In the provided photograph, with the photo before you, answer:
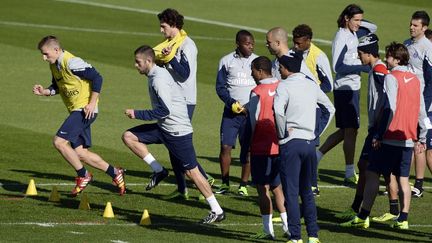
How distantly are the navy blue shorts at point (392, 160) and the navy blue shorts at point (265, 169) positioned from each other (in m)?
1.47

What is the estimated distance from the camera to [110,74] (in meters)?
30.8

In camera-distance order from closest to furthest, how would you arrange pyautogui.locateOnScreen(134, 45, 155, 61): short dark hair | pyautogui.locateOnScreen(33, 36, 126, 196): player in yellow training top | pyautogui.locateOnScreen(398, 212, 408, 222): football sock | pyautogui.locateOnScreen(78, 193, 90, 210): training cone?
pyautogui.locateOnScreen(398, 212, 408, 222): football sock
pyautogui.locateOnScreen(134, 45, 155, 61): short dark hair
pyautogui.locateOnScreen(78, 193, 90, 210): training cone
pyautogui.locateOnScreen(33, 36, 126, 196): player in yellow training top

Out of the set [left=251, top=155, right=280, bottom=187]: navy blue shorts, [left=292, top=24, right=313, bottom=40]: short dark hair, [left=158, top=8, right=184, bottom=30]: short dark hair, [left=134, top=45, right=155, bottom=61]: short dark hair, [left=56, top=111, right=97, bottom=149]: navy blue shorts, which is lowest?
[left=251, top=155, right=280, bottom=187]: navy blue shorts

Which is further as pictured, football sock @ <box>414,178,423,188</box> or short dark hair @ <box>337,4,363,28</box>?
short dark hair @ <box>337,4,363,28</box>

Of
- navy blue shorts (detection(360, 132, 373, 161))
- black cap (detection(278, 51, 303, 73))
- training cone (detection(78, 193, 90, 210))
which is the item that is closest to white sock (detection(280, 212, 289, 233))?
navy blue shorts (detection(360, 132, 373, 161))

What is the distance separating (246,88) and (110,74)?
38.2 ft

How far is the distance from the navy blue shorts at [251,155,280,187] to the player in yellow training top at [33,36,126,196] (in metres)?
3.29

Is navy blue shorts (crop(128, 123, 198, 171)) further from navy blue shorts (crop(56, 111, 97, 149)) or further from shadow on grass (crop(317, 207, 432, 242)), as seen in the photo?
shadow on grass (crop(317, 207, 432, 242))

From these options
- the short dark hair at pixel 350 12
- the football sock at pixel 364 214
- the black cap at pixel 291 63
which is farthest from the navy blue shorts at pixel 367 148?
the short dark hair at pixel 350 12

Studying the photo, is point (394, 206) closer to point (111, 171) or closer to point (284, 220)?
point (284, 220)

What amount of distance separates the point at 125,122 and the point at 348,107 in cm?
604

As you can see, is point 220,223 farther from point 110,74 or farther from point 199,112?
point 110,74

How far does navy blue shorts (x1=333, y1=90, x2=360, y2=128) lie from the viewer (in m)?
20.4

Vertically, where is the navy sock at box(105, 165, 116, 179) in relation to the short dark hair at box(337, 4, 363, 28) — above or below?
below
